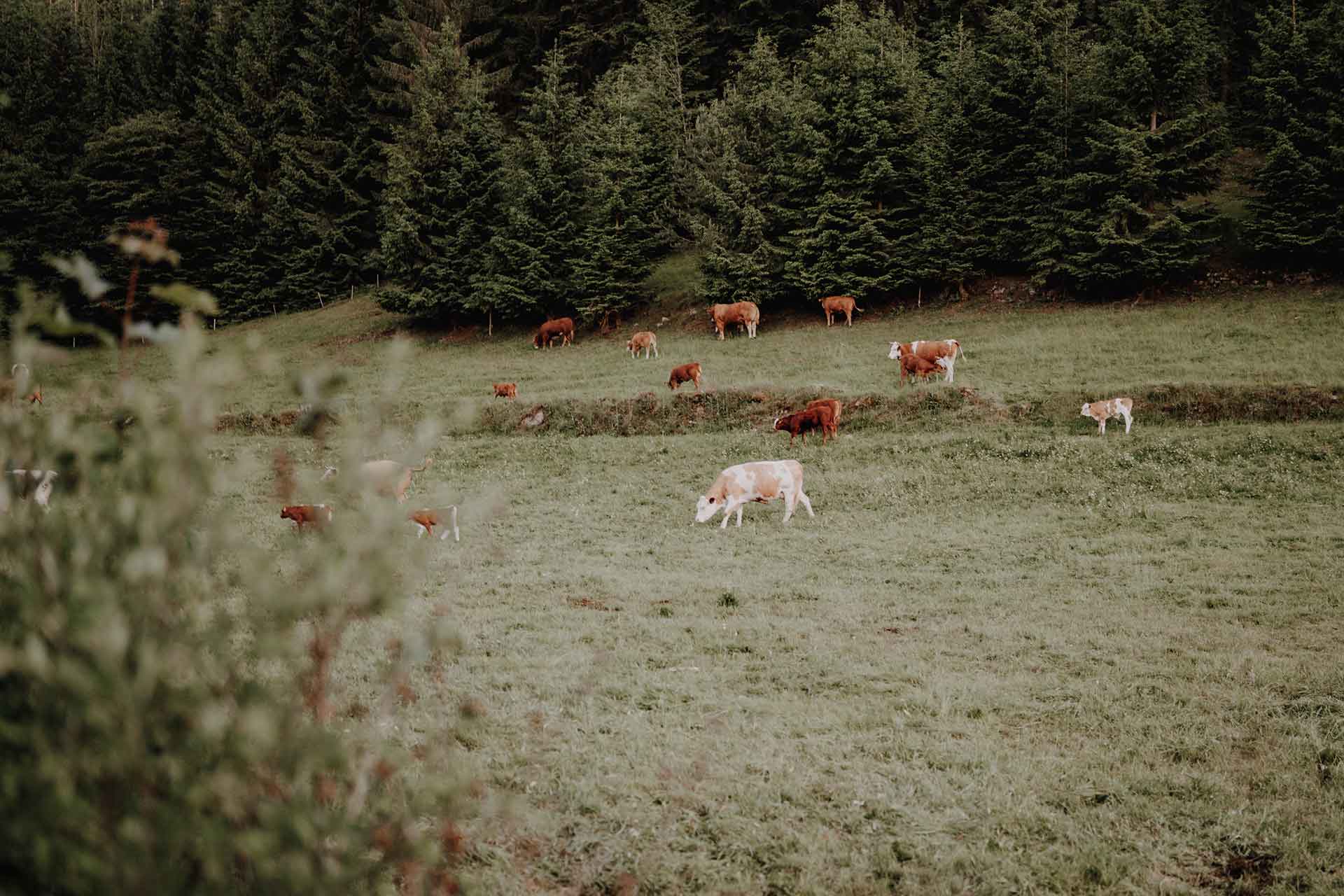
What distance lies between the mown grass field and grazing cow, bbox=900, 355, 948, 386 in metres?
0.87

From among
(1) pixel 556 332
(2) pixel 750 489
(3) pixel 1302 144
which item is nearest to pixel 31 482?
(2) pixel 750 489

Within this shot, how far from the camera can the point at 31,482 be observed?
2.16 meters

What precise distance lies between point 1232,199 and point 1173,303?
8.25 meters

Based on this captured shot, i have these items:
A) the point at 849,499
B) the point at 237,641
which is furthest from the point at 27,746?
the point at 849,499

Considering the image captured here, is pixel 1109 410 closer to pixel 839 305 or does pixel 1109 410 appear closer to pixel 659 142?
pixel 839 305

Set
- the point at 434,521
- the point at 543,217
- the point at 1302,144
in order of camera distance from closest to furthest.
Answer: the point at 434,521 → the point at 1302,144 → the point at 543,217

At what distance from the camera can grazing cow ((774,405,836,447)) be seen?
738 inches

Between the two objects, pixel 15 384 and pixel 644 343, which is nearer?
pixel 15 384

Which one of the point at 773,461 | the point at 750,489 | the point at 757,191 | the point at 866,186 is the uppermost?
the point at 757,191

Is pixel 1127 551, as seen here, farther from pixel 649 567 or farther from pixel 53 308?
pixel 53 308

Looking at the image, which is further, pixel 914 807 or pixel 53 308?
pixel 914 807

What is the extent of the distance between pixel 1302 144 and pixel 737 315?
1909cm

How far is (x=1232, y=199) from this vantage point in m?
30.4

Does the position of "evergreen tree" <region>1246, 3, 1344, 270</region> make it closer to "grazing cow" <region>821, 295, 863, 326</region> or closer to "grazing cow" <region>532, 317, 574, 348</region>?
"grazing cow" <region>821, 295, 863, 326</region>
